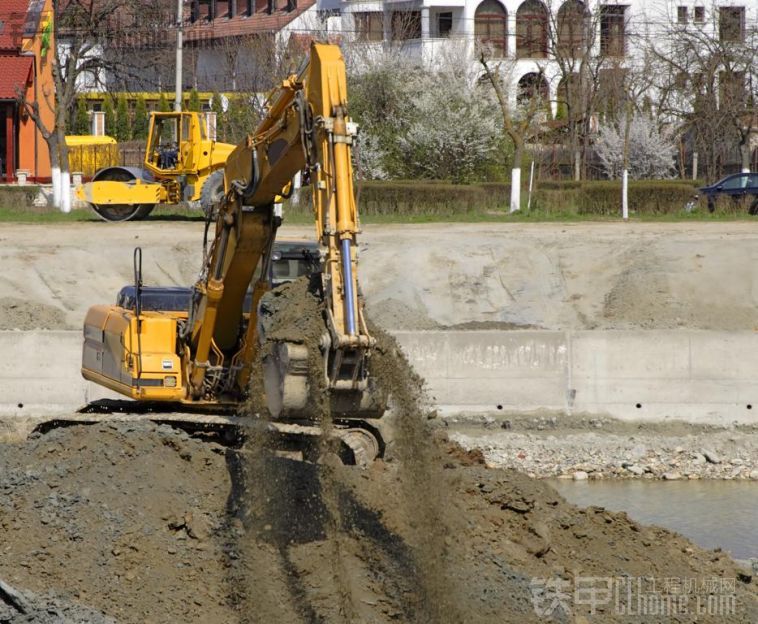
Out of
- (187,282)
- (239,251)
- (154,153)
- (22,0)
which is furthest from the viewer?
(22,0)

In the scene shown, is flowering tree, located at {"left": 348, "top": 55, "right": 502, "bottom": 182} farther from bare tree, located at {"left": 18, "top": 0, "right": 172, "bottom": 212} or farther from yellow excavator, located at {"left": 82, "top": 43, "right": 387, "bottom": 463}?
yellow excavator, located at {"left": 82, "top": 43, "right": 387, "bottom": 463}

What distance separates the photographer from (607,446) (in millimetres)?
19422

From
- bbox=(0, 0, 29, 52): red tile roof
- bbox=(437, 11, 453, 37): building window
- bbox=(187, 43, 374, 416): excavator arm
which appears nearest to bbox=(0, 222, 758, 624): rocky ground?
bbox=(187, 43, 374, 416): excavator arm

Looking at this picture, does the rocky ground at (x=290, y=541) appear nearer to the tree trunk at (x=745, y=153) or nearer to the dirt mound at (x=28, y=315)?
the dirt mound at (x=28, y=315)

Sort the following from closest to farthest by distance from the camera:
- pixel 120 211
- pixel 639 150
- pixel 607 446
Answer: pixel 607 446 < pixel 120 211 < pixel 639 150

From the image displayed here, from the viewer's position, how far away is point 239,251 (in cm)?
1320

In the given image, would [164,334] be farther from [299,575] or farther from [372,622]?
[372,622]

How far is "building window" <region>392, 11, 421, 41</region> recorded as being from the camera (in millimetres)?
59984

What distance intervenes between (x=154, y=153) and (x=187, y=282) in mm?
4537

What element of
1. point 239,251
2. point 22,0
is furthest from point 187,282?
point 22,0

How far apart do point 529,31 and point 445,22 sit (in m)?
4.99

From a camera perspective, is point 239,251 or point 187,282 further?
point 187,282

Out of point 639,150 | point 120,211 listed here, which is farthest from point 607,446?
point 639,150

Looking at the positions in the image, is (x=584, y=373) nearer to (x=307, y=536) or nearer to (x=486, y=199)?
(x=307, y=536)
